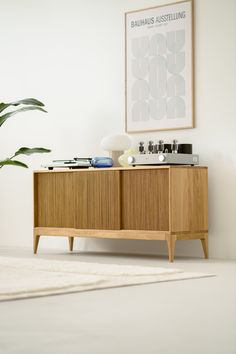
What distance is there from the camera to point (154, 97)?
20.4ft

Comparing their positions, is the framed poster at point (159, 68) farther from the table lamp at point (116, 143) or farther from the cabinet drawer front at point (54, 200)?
the cabinet drawer front at point (54, 200)

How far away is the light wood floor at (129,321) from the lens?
233cm

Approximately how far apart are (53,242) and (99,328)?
14.1ft

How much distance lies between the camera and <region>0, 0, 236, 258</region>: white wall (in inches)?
229

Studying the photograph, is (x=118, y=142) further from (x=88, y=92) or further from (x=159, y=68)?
(x=88, y=92)

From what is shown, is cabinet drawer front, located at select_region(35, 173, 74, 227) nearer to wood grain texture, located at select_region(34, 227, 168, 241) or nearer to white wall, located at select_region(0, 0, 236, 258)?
wood grain texture, located at select_region(34, 227, 168, 241)

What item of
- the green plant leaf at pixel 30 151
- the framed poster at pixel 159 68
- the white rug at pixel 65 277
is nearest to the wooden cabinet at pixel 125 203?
the green plant leaf at pixel 30 151

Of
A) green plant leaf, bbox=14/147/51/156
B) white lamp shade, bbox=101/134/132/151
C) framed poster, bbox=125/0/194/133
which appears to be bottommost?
green plant leaf, bbox=14/147/51/156

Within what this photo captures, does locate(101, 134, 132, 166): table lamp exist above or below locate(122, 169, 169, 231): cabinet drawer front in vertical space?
above

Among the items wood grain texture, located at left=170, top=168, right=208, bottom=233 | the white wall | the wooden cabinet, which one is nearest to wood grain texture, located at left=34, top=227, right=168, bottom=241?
the wooden cabinet

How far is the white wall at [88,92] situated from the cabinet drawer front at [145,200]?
0.50 meters

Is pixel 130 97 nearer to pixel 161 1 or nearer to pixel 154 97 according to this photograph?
pixel 154 97

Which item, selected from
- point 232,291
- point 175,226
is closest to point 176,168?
point 175,226

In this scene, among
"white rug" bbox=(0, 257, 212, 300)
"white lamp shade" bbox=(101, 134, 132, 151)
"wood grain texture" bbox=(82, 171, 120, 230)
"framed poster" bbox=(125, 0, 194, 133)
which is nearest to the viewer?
"white rug" bbox=(0, 257, 212, 300)
